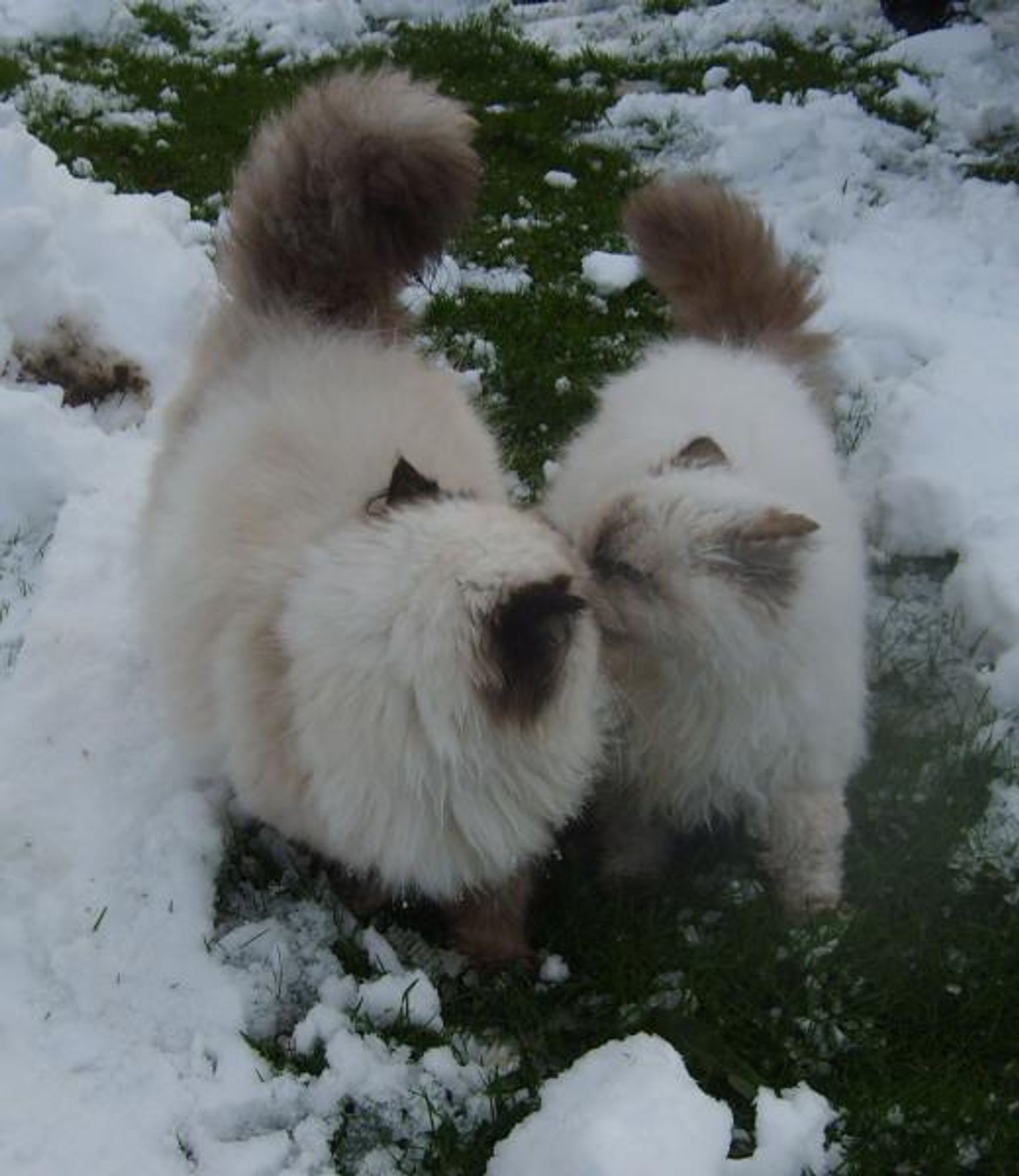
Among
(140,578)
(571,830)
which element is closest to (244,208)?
(140,578)

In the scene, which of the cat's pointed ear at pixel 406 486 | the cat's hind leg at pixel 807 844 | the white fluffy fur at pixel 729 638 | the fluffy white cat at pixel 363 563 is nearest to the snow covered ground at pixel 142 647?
the fluffy white cat at pixel 363 563

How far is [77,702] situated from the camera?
372 cm

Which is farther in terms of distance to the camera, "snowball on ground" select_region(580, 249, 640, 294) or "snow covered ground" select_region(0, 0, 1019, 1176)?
"snowball on ground" select_region(580, 249, 640, 294)

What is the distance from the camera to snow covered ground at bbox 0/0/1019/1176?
264 centimetres

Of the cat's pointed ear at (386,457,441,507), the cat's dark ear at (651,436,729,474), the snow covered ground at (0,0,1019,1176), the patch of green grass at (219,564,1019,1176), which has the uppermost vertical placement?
the cat's pointed ear at (386,457,441,507)

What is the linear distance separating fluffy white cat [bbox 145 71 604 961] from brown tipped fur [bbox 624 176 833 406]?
95 centimetres

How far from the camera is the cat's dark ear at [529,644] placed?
2461mm

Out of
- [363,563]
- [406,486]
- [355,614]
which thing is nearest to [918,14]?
[406,486]

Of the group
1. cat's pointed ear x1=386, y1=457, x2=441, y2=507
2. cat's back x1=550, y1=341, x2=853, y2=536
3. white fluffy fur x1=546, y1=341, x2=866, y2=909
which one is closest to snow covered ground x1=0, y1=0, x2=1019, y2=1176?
white fluffy fur x1=546, y1=341, x2=866, y2=909

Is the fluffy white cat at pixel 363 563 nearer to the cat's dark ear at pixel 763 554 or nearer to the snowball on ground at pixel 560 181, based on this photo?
the cat's dark ear at pixel 763 554

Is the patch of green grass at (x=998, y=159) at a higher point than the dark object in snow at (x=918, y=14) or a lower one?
lower

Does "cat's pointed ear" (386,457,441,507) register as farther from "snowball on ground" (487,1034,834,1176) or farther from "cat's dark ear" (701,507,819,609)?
"snowball on ground" (487,1034,834,1176)

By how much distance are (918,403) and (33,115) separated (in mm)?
5499

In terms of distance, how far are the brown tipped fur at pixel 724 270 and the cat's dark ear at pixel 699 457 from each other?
106 cm
